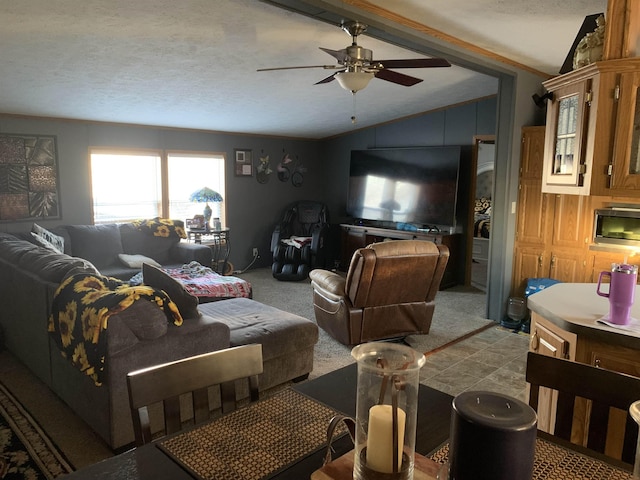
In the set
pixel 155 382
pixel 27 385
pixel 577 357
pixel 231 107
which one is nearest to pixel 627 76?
pixel 577 357

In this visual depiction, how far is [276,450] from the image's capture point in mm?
1219

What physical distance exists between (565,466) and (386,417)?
545 mm

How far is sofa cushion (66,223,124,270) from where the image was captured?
5.49 m

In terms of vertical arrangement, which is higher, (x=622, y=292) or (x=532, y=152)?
(x=532, y=152)

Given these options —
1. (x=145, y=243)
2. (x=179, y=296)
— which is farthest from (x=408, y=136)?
(x=179, y=296)

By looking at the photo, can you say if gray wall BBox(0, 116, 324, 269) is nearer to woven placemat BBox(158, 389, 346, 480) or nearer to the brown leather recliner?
the brown leather recliner

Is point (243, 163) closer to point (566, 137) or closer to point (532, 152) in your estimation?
point (532, 152)

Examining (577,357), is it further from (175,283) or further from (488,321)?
(488,321)

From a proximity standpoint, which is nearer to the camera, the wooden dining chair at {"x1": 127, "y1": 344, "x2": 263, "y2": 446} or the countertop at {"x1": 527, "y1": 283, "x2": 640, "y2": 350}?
the wooden dining chair at {"x1": 127, "y1": 344, "x2": 263, "y2": 446}

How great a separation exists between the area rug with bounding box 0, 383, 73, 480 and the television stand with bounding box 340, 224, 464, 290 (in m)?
4.96

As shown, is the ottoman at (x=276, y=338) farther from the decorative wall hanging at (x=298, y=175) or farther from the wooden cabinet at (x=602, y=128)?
the decorative wall hanging at (x=298, y=175)

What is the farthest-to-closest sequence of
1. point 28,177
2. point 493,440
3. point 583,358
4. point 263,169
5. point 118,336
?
point 263,169
point 28,177
point 118,336
point 583,358
point 493,440

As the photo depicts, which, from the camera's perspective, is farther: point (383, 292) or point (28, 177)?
point (28, 177)

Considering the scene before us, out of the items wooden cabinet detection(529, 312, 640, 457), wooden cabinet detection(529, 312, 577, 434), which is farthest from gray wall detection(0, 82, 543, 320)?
wooden cabinet detection(529, 312, 640, 457)
